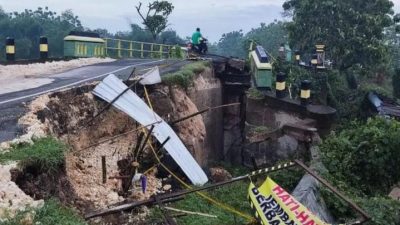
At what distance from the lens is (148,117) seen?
9562 mm

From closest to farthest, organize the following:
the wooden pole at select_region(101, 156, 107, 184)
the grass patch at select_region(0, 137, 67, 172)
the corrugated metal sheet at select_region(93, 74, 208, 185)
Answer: the grass patch at select_region(0, 137, 67, 172) < the wooden pole at select_region(101, 156, 107, 184) < the corrugated metal sheet at select_region(93, 74, 208, 185)

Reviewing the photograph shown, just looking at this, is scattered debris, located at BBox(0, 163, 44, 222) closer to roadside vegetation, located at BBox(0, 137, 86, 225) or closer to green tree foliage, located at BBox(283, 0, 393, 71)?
roadside vegetation, located at BBox(0, 137, 86, 225)

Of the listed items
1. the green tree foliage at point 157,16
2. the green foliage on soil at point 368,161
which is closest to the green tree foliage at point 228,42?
the green tree foliage at point 157,16

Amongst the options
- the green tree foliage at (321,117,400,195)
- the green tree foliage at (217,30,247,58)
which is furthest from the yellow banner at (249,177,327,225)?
the green tree foliage at (217,30,247,58)

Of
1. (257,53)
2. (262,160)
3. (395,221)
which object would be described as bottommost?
(262,160)

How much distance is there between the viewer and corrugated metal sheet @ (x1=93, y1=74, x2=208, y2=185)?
9.45 m

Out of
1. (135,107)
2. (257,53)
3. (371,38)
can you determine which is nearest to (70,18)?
(371,38)

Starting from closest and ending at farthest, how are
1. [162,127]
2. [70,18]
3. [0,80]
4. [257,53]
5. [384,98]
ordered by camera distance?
[162,127] → [0,80] → [257,53] → [384,98] → [70,18]

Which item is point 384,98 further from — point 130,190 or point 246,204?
point 130,190

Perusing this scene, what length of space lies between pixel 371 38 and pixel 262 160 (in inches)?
563

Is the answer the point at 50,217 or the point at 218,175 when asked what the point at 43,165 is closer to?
the point at 50,217

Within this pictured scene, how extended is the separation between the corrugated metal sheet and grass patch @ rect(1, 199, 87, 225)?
434 cm

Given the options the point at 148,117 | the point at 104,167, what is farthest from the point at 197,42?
the point at 104,167

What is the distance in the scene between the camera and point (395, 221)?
7383 millimetres
